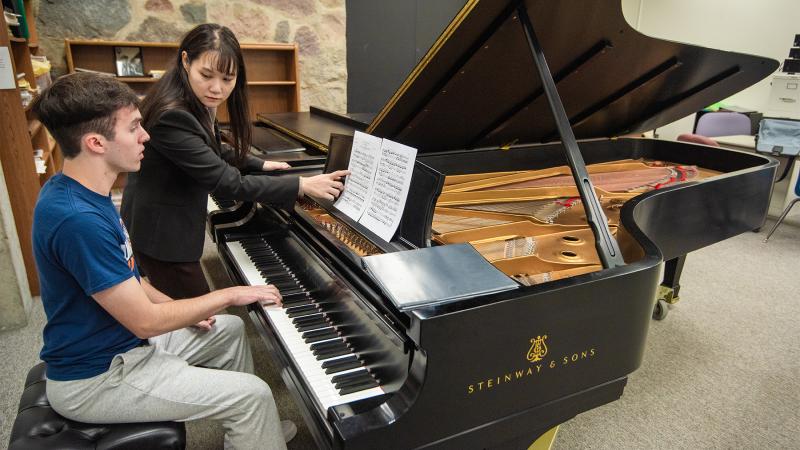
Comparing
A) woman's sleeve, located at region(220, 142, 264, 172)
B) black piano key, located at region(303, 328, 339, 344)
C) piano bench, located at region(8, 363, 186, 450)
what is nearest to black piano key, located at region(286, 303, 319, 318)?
black piano key, located at region(303, 328, 339, 344)

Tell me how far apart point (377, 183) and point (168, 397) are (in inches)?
35.0

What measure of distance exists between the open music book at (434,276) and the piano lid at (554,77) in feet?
2.71

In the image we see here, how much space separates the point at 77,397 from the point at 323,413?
723 millimetres

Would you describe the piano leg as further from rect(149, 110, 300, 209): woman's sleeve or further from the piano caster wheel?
rect(149, 110, 300, 209): woman's sleeve

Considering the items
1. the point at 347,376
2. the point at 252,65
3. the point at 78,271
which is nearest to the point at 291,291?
the point at 347,376

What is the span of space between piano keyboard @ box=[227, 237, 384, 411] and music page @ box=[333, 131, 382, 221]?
1.08 ft

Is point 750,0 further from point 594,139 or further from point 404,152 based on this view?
point 404,152

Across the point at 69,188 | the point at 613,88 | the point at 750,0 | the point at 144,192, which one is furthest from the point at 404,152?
the point at 750,0

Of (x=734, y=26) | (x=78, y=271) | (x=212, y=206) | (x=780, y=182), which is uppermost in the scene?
(x=734, y=26)

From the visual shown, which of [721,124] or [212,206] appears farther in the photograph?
[721,124]

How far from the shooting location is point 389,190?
161 cm

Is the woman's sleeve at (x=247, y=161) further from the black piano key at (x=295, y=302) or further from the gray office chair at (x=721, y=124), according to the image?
the gray office chair at (x=721, y=124)

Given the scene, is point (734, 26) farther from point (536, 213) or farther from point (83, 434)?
point (83, 434)

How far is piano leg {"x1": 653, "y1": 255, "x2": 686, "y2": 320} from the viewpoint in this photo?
3.21 m
